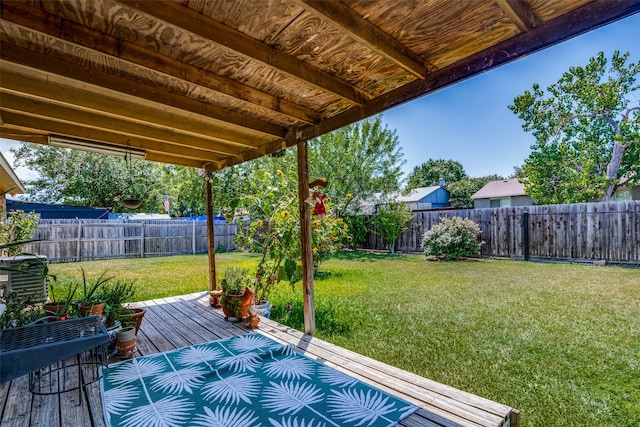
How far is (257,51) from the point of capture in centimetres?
174

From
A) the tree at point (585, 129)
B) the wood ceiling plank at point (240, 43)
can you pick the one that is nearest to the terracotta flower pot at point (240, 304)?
the wood ceiling plank at point (240, 43)

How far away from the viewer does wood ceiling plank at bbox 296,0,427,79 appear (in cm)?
139

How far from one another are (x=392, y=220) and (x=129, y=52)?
8.98 m

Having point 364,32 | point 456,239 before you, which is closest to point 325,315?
point 364,32

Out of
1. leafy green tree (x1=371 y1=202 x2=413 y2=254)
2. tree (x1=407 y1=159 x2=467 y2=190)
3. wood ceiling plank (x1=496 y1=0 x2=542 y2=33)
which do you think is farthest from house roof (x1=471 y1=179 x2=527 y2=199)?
wood ceiling plank (x1=496 y1=0 x2=542 y2=33)

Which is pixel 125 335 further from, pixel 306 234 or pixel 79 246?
pixel 79 246

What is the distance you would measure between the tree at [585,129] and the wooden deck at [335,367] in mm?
12883

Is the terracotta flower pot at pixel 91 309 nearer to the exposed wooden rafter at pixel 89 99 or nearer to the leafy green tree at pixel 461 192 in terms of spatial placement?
the exposed wooden rafter at pixel 89 99

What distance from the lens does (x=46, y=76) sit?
2.08 m

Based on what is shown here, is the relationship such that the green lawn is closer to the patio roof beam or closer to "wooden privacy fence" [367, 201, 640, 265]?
"wooden privacy fence" [367, 201, 640, 265]

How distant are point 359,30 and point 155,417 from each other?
232cm

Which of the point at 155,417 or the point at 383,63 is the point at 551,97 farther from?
the point at 155,417

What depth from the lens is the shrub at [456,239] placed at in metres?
8.34

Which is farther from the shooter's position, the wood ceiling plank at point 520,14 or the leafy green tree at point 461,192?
the leafy green tree at point 461,192
